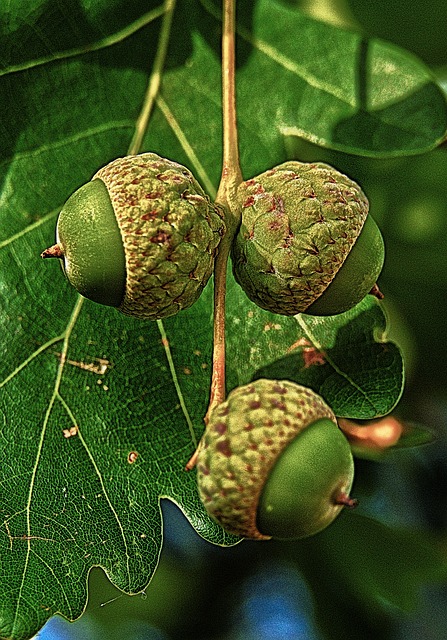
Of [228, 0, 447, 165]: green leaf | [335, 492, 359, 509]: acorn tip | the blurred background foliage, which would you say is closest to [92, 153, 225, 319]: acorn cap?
[335, 492, 359, 509]: acorn tip

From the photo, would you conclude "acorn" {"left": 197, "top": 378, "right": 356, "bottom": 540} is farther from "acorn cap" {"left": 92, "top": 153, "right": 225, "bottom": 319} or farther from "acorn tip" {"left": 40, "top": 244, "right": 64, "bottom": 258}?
"acorn tip" {"left": 40, "top": 244, "right": 64, "bottom": 258}

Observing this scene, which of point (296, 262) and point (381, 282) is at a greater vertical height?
point (296, 262)

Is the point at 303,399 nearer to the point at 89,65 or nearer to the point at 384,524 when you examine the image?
the point at 89,65

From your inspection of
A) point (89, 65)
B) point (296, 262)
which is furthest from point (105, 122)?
point (296, 262)

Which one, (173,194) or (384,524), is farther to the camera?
(384,524)

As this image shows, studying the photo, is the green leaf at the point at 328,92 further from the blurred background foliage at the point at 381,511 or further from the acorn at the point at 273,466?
the acorn at the point at 273,466

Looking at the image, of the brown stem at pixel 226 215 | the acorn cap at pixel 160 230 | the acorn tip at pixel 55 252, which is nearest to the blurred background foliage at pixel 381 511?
the brown stem at pixel 226 215
